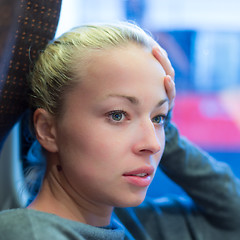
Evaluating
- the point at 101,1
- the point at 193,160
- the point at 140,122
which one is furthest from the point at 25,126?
the point at 101,1

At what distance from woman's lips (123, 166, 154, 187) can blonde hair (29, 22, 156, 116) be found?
228 mm

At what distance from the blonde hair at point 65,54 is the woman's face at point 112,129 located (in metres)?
0.03

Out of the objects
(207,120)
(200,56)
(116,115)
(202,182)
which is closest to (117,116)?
(116,115)

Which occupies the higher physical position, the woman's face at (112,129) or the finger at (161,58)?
the finger at (161,58)

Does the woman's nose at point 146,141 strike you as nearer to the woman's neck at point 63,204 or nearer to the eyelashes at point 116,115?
the eyelashes at point 116,115

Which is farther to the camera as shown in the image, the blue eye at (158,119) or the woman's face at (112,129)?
the blue eye at (158,119)

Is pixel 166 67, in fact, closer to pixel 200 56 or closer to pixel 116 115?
pixel 116 115

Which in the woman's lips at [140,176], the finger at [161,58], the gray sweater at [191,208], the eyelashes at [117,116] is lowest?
the gray sweater at [191,208]

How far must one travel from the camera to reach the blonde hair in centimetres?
85

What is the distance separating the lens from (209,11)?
309cm

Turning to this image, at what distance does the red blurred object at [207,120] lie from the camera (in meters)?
3.19

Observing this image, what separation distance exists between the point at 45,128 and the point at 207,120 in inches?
98.1

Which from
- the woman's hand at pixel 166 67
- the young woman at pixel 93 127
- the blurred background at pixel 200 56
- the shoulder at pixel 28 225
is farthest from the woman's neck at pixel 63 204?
the blurred background at pixel 200 56

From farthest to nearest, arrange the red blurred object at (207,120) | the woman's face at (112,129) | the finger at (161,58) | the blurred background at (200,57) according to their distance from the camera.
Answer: the red blurred object at (207,120)
the blurred background at (200,57)
the finger at (161,58)
the woman's face at (112,129)
